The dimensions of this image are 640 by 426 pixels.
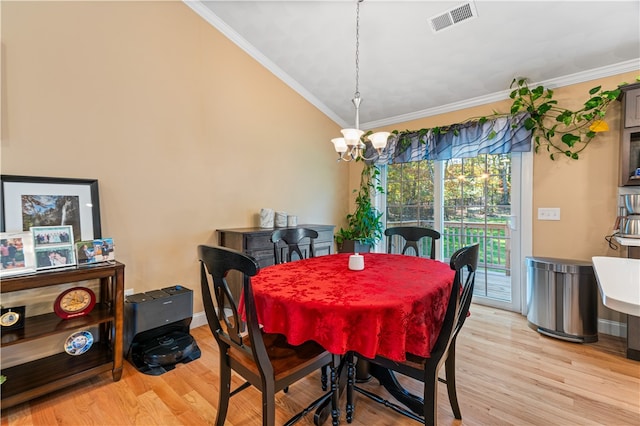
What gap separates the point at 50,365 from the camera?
1.87 m

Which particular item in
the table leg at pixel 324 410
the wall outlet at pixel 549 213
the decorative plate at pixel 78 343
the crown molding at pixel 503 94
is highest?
the crown molding at pixel 503 94

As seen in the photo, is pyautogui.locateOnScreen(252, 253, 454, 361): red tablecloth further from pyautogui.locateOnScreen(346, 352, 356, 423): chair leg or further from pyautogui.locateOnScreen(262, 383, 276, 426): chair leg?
pyautogui.locateOnScreen(346, 352, 356, 423): chair leg

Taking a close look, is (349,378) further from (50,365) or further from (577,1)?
(577,1)

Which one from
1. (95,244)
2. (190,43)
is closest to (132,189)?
(95,244)

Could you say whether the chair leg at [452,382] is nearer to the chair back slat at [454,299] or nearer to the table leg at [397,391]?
the table leg at [397,391]

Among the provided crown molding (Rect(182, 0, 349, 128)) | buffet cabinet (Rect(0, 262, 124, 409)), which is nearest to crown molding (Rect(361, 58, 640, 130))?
crown molding (Rect(182, 0, 349, 128))

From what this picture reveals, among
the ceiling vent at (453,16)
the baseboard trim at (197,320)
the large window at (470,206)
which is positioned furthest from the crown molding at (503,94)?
the baseboard trim at (197,320)

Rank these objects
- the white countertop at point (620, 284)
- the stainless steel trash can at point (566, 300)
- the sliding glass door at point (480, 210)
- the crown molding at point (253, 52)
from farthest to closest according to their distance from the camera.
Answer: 1. the sliding glass door at point (480, 210)
2. the crown molding at point (253, 52)
3. the stainless steel trash can at point (566, 300)
4. the white countertop at point (620, 284)

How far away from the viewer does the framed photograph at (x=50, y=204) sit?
6.08ft

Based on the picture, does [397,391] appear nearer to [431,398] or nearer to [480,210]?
[431,398]

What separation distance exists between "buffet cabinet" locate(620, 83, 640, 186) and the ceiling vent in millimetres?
1409

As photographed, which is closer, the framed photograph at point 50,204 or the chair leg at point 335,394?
the chair leg at point 335,394

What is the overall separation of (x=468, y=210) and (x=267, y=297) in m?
3.06

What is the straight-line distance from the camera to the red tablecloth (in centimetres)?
122
